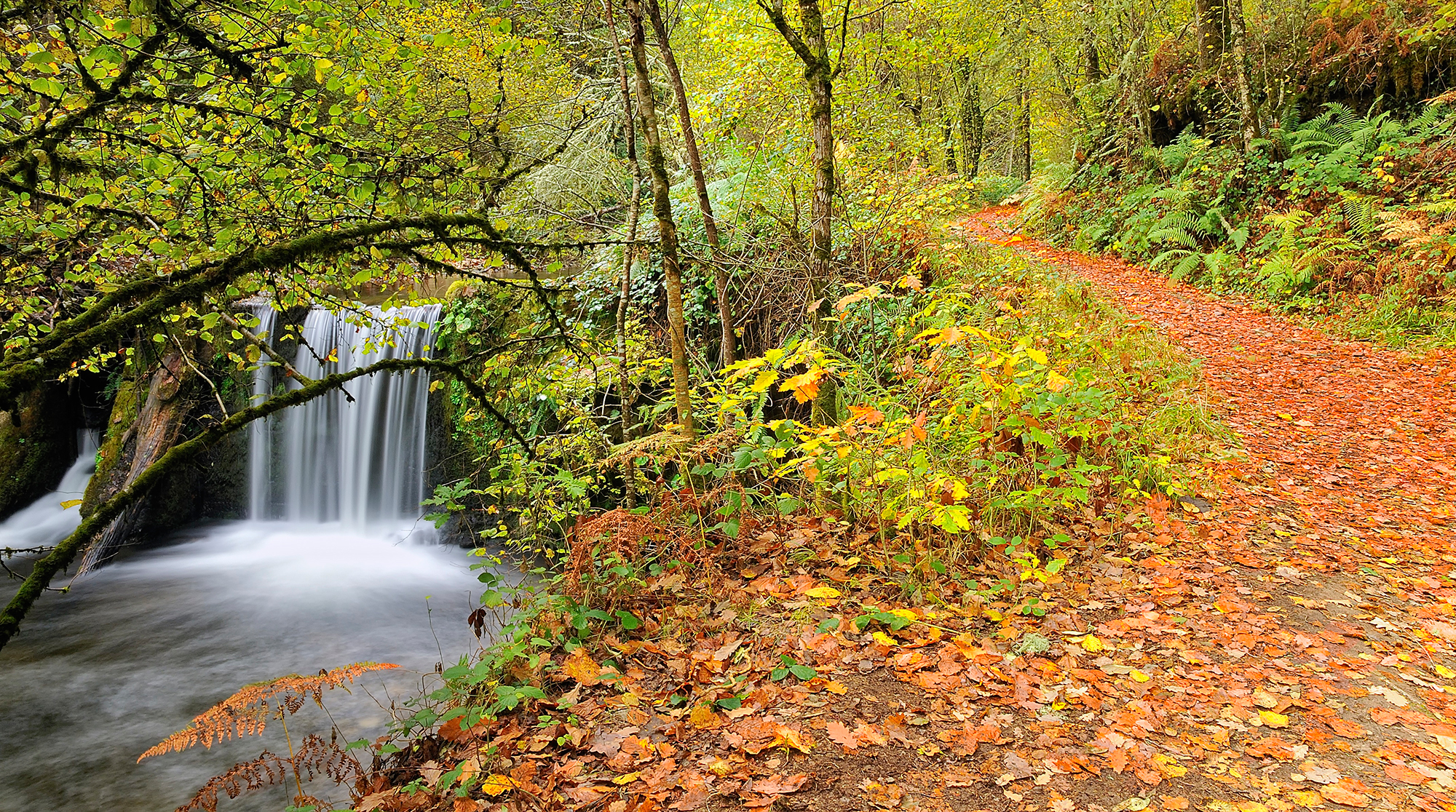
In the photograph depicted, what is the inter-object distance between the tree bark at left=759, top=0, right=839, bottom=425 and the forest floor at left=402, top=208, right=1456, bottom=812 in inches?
47.7

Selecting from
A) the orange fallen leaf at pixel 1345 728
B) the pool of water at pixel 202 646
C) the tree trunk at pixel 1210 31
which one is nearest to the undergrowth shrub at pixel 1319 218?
the tree trunk at pixel 1210 31

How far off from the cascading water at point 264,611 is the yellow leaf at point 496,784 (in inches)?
76.2

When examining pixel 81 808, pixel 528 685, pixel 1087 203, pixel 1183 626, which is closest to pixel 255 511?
pixel 81 808

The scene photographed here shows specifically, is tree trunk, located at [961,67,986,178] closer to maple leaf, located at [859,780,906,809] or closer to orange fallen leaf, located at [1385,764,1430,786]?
orange fallen leaf, located at [1385,764,1430,786]

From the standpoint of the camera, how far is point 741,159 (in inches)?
293

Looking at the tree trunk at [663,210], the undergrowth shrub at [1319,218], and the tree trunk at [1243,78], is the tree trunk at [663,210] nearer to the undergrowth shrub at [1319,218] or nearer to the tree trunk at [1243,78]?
the undergrowth shrub at [1319,218]

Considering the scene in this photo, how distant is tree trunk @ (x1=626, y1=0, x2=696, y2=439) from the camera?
443 centimetres

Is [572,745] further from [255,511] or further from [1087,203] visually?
[1087,203]

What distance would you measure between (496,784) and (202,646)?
672 centimetres

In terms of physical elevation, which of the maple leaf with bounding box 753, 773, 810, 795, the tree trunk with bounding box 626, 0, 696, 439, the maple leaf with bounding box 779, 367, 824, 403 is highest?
the tree trunk with bounding box 626, 0, 696, 439

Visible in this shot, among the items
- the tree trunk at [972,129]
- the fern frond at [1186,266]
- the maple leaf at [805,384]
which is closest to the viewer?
the maple leaf at [805,384]

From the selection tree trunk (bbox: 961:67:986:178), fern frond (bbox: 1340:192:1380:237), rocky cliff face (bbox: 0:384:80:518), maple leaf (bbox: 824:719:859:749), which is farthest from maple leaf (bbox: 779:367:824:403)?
tree trunk (bbox: 961:67:986:178)

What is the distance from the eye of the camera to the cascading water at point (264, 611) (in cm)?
560

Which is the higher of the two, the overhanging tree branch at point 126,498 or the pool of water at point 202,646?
the overhanging tree branch at point 126,498
